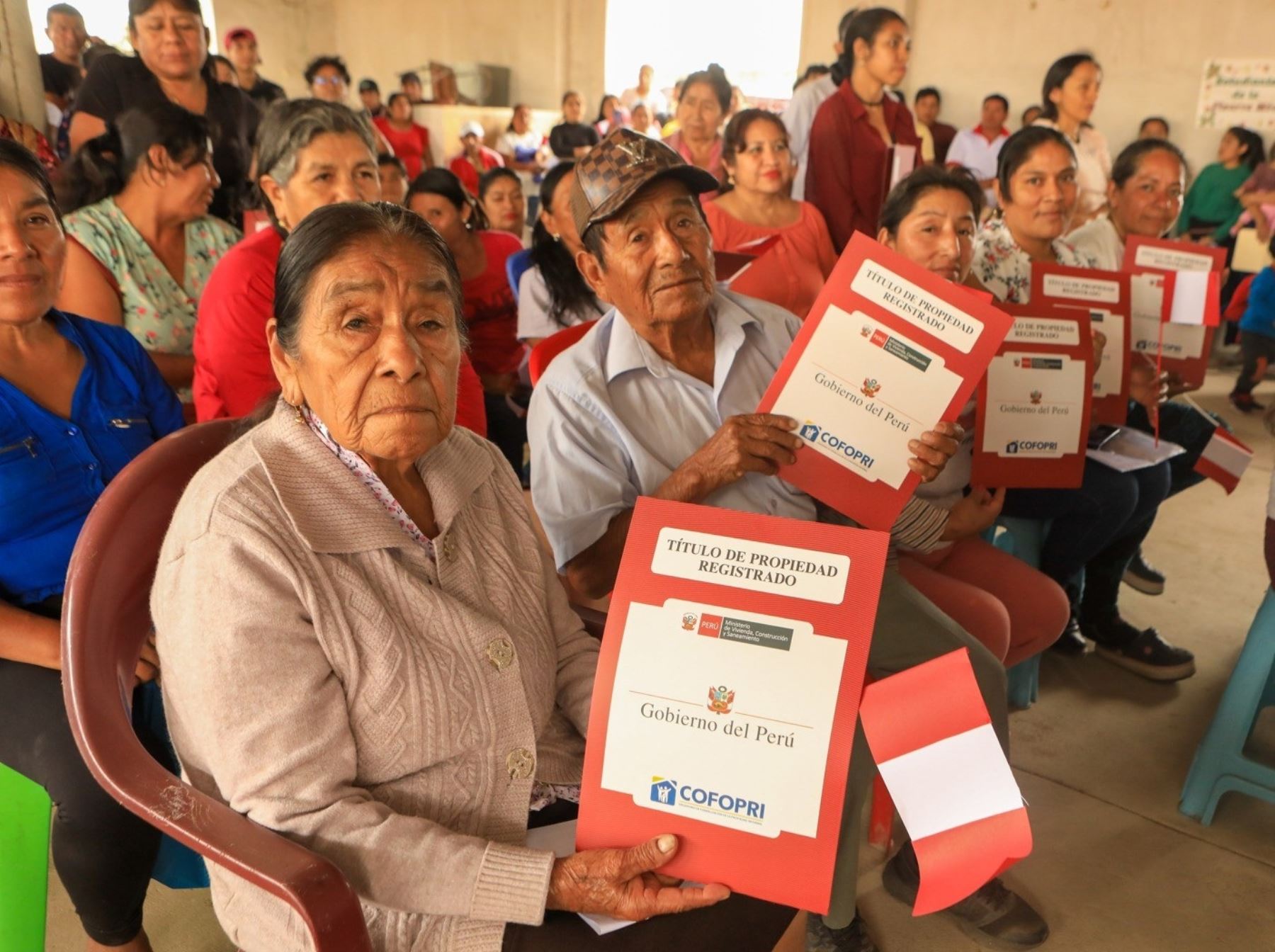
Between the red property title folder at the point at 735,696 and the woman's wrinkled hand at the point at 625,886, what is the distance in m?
0.02

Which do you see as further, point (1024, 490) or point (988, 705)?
point (1024, 490)

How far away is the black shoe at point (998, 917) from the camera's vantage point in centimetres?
197

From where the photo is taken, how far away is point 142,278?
240 cm

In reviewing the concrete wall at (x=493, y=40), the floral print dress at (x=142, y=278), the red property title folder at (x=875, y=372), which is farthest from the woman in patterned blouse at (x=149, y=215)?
the concrete wall at (x=493, y=40)

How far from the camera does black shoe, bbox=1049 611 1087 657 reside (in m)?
3.12

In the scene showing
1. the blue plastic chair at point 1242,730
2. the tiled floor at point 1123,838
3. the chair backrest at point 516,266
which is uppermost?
the chair backrest at point 516,266

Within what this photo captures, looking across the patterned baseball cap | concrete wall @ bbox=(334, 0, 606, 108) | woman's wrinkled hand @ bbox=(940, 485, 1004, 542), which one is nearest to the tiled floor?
woman's wrinkled hand @ bbox=(940, 485, 1004, 542)

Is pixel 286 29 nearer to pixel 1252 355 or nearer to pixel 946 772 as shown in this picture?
pixel 1252 355

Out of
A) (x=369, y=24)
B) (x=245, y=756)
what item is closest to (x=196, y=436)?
(x=245, y=756)

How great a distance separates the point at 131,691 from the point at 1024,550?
2.26m

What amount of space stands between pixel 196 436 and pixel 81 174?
4.54 ft

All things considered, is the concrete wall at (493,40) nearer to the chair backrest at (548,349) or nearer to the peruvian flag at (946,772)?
the chair backrest at (548,349)

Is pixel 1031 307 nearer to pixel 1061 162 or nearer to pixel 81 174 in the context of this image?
pixel 1061 162

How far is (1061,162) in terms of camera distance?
2.92m
